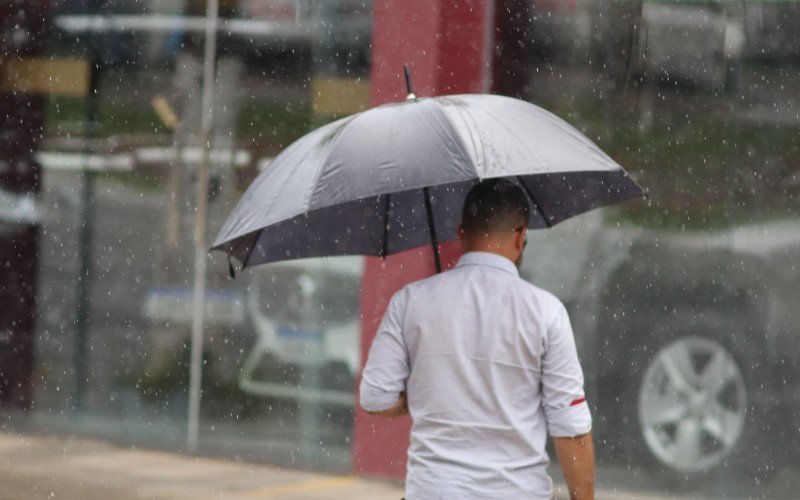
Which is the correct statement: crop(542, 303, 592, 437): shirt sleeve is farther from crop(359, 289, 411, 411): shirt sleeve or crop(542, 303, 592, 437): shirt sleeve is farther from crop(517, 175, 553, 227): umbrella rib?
crop(517, 175, 553, 227): umbrella rib

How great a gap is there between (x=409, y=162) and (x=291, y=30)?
460cm

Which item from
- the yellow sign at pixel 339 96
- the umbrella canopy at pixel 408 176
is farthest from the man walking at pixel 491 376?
the yellow sign at pixel 339 96

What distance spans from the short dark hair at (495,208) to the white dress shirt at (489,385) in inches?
2.8

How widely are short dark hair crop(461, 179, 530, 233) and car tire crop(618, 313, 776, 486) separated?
3694 mm

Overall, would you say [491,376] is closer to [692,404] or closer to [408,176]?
[408,176]

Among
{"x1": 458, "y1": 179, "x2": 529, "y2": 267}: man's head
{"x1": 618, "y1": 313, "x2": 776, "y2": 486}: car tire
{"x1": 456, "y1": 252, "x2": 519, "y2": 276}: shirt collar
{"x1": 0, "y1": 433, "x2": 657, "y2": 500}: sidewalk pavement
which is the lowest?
{"x1": 0, "y1": 433, "x2": 657, "y2": 500}: sidewalk pavement

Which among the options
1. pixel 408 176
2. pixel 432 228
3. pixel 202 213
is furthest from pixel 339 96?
pixel 408 176

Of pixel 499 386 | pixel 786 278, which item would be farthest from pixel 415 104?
pixel 786 278

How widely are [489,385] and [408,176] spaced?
0.54 metres

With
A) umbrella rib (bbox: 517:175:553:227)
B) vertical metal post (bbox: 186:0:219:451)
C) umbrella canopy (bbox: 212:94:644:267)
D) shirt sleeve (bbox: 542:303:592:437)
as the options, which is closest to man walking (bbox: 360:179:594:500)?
shirt sleeve (bbox: 542:303:592:437)

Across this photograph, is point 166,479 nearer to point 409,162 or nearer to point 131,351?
point 131,351

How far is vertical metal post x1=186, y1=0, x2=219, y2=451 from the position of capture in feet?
27.6

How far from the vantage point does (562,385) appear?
3.46m

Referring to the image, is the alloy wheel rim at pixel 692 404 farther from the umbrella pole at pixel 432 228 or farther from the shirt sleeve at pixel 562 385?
the shirt sleeve at pixel 562 385
